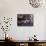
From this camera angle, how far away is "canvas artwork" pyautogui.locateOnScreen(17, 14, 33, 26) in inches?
159

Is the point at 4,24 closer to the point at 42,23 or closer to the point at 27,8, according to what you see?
the point at 27,8

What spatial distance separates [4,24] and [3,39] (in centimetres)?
49

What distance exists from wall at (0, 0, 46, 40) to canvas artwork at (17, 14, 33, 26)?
10 centimetres

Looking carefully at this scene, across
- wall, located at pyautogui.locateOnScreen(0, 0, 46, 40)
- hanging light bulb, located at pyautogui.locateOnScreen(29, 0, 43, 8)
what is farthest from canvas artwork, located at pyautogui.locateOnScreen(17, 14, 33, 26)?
hanging light bulb, located at pyautogui.locateOnScreen(29, 0, 43, 8)

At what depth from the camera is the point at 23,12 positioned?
404 cm

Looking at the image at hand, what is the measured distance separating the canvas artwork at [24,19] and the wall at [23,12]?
0.32 ft

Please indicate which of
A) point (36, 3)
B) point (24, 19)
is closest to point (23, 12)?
point (24, 19)

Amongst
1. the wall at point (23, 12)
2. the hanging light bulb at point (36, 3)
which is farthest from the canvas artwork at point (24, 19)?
the hanging light bulb at point (36, 3)

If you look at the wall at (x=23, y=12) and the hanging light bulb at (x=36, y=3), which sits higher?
the hanging light bulb at (x=36, y=3)

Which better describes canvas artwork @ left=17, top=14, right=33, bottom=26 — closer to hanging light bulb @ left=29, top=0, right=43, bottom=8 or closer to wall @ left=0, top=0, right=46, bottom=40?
wall @ left=0, top=0, right=46, bottom=40

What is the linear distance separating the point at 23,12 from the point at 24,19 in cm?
23

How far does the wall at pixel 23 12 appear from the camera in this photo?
4.01 meters

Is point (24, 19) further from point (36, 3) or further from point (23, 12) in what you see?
point (36, 3)

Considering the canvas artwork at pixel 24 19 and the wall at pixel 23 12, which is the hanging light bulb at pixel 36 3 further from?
the canvas artwork at pixel 24 19
